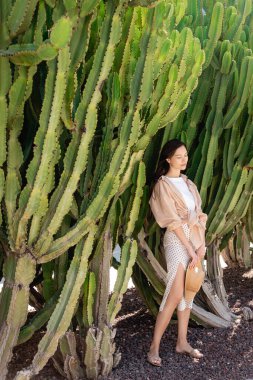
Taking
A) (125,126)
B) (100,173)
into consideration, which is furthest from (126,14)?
(100,173)

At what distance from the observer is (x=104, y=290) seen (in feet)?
14.1

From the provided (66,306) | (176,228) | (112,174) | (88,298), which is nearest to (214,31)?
(176,228)

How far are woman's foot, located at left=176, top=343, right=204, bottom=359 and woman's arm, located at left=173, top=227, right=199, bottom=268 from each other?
25.3 inches

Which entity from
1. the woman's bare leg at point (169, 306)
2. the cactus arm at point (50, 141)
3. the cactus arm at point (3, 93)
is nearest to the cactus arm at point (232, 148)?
the woman's bare leg at point (169, 306)

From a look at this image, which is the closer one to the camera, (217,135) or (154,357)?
(154,357)

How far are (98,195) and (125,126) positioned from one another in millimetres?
464

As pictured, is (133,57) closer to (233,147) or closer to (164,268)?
(233,147)

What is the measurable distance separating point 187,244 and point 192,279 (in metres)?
0.26

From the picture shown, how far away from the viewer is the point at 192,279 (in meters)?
4.65

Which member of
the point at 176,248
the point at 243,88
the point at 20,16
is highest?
the point at 20,16

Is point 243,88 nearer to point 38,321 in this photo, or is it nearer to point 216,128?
point 216,128

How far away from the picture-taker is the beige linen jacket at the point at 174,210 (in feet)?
15.0

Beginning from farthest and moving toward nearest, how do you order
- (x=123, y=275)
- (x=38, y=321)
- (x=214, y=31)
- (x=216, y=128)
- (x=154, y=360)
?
1. (x=216, y=128)
2. (x=214, y=31)
3. (x=154, y=360)
4. (x=123, y=275)
5. (x=38, y=321)

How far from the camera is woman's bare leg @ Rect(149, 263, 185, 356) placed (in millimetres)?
4652
